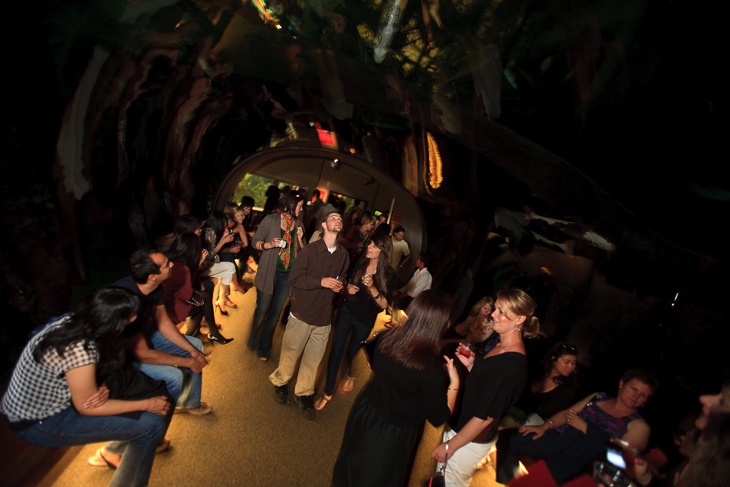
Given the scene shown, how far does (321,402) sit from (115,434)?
6.22 ft

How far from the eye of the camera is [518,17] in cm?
258

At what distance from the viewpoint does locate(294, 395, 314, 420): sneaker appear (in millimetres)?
3115

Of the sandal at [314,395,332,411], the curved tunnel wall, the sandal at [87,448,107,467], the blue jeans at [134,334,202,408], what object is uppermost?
the curved tunnel wall

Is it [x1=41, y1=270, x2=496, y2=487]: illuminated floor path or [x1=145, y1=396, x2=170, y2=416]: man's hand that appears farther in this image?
[x1=41, y1=270, x2=496, y2=487]: illuminated floor path

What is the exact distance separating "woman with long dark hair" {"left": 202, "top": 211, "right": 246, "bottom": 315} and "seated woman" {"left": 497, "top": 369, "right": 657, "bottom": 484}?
419cm

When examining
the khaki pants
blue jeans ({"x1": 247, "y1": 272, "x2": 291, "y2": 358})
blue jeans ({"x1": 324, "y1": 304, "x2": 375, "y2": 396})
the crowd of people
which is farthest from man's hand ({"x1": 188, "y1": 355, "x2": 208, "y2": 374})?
blue jeans ({"x1": 324, "y1": 304, "x2": 375, "y2": 396})

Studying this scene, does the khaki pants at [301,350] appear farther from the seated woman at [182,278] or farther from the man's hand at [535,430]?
the man's hand at [535,430]

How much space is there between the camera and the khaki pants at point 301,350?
3.01m

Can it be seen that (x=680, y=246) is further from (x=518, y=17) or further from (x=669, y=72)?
(x=518, y=17)

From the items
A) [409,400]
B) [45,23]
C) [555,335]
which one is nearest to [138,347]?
[409,400]

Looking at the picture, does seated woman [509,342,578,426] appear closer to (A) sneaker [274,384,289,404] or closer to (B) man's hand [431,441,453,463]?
(B) man's hand [431,441,453,463]

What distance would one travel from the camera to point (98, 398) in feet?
5.72

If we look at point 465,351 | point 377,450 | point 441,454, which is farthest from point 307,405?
point 465,351

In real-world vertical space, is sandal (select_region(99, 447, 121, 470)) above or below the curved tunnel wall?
below
